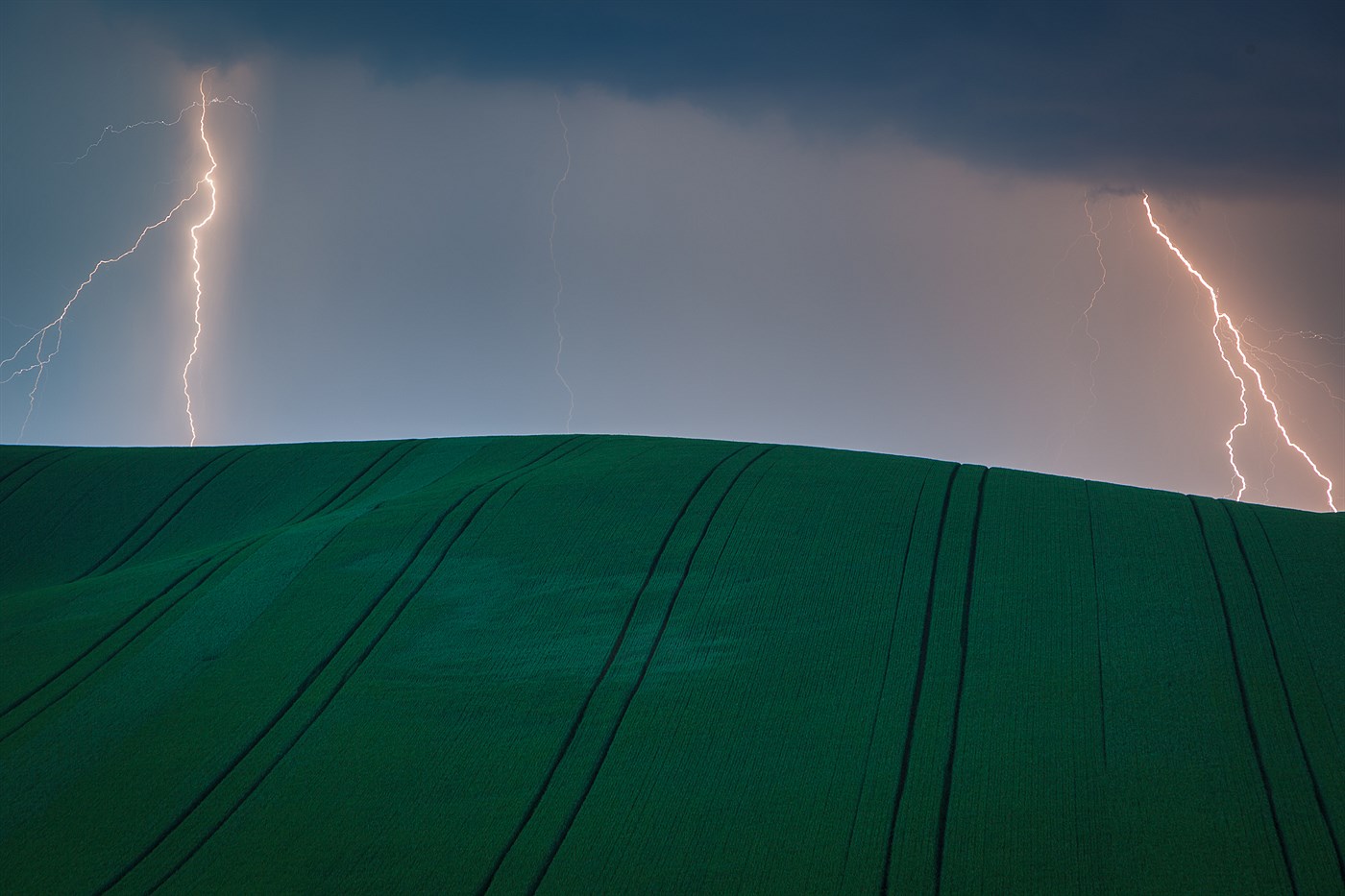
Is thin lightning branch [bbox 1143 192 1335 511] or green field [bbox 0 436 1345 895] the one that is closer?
green field [bbox 0 436 1345 895]

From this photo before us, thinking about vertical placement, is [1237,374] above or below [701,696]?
above

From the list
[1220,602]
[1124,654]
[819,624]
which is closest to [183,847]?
[819,624]

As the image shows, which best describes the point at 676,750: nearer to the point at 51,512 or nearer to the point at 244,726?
the point at 244,726

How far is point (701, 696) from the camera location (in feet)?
14.2

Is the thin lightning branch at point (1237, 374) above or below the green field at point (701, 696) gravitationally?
above

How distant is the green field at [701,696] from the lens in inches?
135

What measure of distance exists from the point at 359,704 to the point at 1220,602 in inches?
178

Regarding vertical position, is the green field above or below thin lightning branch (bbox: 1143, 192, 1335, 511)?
below

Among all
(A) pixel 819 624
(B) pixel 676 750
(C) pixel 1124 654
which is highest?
(C) pixel 1124 654

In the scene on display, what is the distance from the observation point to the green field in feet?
11.3

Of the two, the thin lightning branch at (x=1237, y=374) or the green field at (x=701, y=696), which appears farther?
the thin lightning branch at (x=1237, y=374)

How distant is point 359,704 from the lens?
4371 millimetres

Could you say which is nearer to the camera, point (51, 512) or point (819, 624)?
point (819, 624)

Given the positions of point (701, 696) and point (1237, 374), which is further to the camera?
point (1237, 374)
